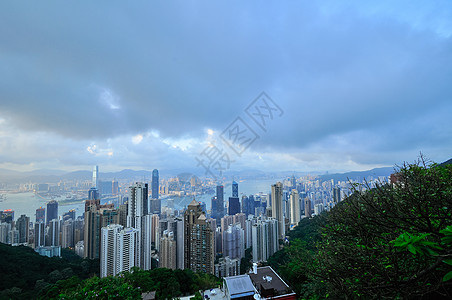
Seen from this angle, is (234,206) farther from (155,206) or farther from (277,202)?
(155,206)

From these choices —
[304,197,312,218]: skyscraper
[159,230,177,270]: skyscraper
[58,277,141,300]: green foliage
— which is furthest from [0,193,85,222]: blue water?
[304,197,312,218]: skyscraper

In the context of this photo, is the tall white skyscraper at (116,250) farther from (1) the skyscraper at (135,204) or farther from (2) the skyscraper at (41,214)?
(2) the skyscraper at (41,214)

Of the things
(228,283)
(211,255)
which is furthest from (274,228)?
(228,283)

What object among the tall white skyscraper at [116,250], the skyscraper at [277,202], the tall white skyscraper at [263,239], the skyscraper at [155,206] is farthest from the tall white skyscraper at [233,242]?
the skyscraper at [155,206]

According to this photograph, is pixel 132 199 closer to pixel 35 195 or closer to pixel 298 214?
pixel 35 195

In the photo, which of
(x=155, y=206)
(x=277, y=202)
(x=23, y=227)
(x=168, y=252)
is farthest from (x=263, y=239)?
(x=23, y=227)
